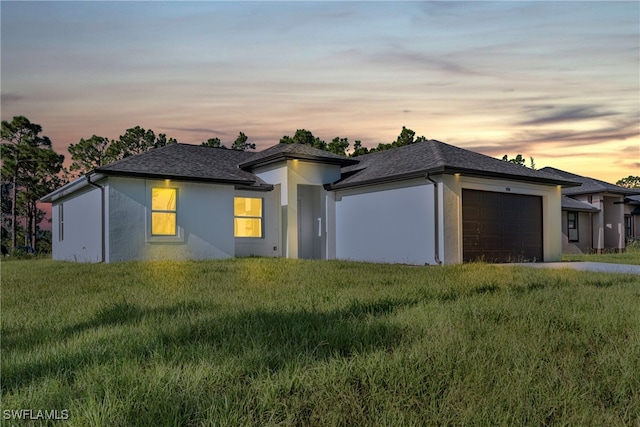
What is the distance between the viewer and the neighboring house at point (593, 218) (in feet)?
78.9

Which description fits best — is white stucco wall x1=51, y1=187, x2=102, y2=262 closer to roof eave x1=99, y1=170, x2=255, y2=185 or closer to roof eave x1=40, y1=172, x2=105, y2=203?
roof eave x1=40, y1=172, x2=105, y2=203

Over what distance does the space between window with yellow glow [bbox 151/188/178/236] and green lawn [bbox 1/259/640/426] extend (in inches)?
326

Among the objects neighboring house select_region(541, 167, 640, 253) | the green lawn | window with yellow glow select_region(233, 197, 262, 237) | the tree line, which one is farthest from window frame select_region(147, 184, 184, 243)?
the tree line

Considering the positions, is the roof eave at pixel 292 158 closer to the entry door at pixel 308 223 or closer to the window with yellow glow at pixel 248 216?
the window with yellow glow at pixel 248 216

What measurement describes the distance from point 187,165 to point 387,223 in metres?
7.24

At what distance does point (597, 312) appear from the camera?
561cm

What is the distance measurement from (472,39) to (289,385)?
9507 millimetres

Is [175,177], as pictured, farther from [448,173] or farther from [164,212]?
[448,173]

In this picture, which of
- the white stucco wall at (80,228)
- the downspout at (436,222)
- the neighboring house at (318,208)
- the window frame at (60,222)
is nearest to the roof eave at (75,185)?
the neighboring house at (318,208)

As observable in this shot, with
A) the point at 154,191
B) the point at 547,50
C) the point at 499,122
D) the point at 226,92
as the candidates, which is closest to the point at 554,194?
the point at 499,122

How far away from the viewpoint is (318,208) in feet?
62.6

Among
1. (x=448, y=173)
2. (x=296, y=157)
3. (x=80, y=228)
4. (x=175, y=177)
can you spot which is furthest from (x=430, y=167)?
(x=80, y=228)

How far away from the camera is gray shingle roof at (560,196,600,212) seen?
23.2 metres

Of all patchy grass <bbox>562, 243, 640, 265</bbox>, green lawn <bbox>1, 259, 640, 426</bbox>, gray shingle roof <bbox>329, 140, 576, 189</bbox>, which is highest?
gray shingle roof <bbox>329, 140, 576, 189</bbox>
